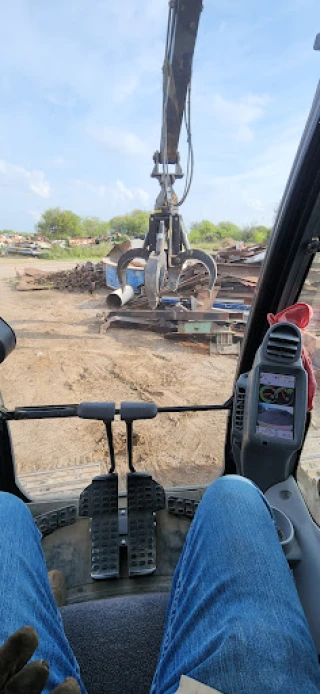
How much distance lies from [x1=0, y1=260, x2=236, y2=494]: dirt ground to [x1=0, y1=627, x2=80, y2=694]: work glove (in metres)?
2.46

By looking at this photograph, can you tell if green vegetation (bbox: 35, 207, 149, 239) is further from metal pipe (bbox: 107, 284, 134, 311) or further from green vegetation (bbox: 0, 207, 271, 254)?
metal pipe (bbox: 107, 284, 134, 311)

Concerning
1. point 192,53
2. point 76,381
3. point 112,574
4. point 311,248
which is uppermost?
point 192,53

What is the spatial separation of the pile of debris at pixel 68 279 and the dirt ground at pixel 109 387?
2384 millimetres

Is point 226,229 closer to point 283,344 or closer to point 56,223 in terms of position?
point 56,223

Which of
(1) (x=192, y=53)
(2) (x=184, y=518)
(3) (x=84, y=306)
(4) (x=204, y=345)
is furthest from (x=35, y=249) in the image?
(2) (x=184, y=518)

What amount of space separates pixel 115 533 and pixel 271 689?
1.16m

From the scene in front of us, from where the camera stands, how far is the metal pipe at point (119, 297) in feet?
25.6

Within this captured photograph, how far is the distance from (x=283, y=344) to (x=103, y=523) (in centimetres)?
116

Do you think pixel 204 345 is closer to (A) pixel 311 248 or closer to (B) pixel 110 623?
(A) pixel 311 248

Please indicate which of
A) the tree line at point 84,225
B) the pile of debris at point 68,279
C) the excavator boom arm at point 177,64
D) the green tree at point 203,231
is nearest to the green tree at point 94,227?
the tree line at point 84,225

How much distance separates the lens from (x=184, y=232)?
5.37 metres

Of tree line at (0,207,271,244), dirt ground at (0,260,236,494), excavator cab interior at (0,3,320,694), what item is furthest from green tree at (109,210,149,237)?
excavator cab interior at (0,3,320,694)

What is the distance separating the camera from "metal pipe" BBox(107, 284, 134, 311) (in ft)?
25.6

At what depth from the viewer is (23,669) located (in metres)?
0.52
